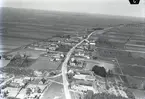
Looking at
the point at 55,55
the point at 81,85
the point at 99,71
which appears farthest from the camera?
the point at 55,55

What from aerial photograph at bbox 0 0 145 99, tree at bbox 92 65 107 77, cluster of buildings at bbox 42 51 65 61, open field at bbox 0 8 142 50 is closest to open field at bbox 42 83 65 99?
aerial photograph at bbox 0 0 145 99

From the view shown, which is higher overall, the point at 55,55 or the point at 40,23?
the point at 40,23

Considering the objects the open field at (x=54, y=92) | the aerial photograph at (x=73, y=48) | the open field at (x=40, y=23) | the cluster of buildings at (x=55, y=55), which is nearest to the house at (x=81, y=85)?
the aerial photograph at (x=73, y=48)

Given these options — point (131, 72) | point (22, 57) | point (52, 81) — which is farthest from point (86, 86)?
point (22, 57)

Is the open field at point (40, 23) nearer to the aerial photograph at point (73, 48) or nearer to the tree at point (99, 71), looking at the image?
the aerial photograph at point (73, 48)

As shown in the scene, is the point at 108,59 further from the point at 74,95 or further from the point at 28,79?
the point at 28,79

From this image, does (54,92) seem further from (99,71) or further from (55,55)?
(99,71)

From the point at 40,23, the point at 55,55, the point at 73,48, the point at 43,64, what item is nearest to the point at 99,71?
the point at 73,48

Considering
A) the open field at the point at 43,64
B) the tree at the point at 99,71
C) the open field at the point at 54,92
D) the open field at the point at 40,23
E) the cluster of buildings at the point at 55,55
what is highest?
the open field at the point at 40,23
